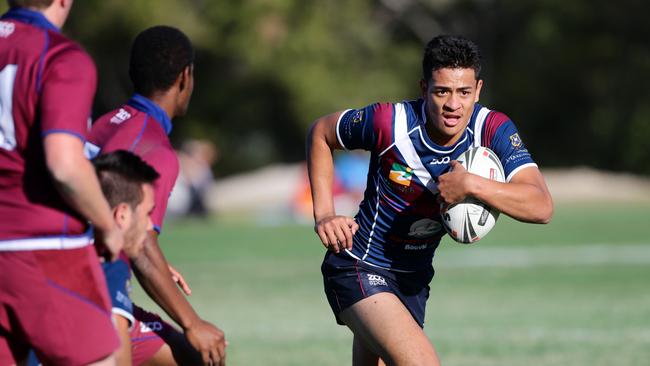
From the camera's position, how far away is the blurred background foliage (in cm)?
3966

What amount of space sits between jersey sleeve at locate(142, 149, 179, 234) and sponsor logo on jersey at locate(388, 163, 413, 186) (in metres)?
1.49

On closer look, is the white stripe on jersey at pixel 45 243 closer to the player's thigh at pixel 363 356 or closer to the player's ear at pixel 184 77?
the player's ear at pixel 184 77

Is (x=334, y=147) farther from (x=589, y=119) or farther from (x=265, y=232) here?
(x=589, y=119)

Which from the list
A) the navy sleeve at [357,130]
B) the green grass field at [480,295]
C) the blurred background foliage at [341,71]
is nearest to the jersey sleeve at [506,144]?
the navy sleeve at [357,130]

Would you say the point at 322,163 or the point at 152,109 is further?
the point at 322,163

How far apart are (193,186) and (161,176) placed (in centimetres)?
2116

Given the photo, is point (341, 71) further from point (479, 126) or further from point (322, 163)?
point (479, 126)

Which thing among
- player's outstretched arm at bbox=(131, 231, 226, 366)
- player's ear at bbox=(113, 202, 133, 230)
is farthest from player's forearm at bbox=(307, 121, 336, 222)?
player's ear at bbox=(113, 202, 133, 230)

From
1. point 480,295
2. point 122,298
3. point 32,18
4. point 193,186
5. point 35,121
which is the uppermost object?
point 32,18

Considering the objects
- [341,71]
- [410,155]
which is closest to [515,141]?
[410,155]

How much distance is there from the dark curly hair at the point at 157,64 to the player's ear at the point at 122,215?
38.1 inches

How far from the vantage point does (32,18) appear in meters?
4.48

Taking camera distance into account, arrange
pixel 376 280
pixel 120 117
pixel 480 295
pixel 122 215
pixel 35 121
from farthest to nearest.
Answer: pixel 480 295 → pixel 376 280 → pixel 120 117 → pixel 122 215 → pixel 35 121

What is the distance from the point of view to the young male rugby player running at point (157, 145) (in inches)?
196
